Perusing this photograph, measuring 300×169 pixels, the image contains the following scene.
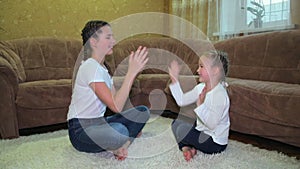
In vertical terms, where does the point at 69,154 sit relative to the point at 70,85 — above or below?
below

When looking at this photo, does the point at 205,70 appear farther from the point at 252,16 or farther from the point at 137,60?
the point at 252,16

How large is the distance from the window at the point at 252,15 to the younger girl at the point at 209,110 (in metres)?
1.37

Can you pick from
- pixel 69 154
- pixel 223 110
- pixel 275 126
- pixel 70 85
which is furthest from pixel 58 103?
pixel 275 126

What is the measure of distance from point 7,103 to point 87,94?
0.83 m

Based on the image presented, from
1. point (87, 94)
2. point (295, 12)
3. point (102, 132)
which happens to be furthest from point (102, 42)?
point (295, 12)

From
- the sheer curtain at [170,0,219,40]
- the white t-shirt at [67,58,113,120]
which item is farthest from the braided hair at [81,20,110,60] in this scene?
the sheer curtain at [170,0,219,40]

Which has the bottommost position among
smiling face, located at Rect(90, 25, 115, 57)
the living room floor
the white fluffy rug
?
the living room floor

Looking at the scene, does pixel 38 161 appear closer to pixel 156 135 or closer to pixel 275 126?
pixel 156 135

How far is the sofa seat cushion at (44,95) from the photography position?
6.88 feet

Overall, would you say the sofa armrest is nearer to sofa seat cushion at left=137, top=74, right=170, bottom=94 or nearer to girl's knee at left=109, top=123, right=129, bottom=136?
girl's knee at left=109, top=123, right=129, bottom=136

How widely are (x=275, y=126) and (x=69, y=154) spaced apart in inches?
49.9

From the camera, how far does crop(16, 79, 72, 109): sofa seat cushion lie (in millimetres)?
2096

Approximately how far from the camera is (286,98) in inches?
62.6

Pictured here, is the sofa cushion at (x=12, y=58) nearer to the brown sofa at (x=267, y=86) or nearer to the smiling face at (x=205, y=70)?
the smiling face at (x=205, y=70)
